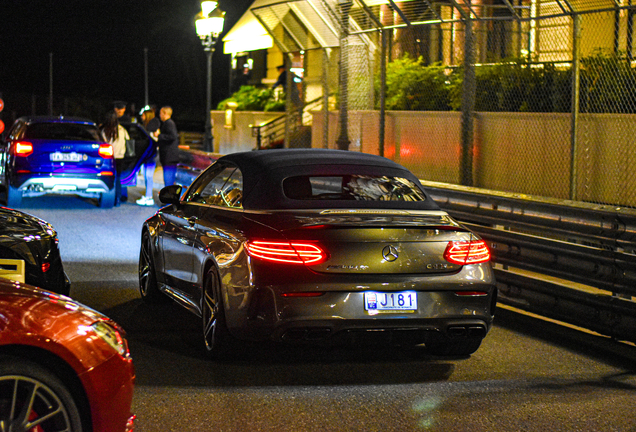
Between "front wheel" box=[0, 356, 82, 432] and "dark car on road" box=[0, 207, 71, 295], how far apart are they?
329 cm

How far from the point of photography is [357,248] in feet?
19.5

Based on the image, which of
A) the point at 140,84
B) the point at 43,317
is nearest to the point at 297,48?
the point at 43,317

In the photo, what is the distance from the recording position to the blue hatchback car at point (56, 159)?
53.2 ft

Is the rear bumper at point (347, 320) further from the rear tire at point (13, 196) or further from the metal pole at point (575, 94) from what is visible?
the rear tire at point (13, 196)

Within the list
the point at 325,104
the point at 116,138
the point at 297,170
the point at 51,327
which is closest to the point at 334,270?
the point at 297,170

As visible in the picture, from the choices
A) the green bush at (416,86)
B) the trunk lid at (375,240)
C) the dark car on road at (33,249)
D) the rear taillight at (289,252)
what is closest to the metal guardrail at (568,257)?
the trunk lid at (375,240)

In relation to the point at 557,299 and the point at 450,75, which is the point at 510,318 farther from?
the point at 450,75

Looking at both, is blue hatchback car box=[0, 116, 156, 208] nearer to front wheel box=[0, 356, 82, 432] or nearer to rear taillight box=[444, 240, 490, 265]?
rear taillight box=[444, 240, 490, 265]

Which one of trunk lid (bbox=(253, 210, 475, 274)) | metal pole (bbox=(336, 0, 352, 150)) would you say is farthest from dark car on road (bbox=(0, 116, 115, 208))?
trunk lid (bbox=(253, 210, 475, 274))

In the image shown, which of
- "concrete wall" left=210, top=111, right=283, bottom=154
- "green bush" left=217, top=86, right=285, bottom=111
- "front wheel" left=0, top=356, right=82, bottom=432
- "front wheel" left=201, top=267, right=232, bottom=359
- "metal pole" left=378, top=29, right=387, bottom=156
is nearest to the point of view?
"front wheel" left=0, top=356, right=82, bottom=432

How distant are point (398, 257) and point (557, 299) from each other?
2.53m

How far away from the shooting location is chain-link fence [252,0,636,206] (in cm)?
1280

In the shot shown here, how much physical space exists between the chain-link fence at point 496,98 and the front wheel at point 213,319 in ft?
21.0

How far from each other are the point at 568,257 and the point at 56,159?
1100 centimetres
